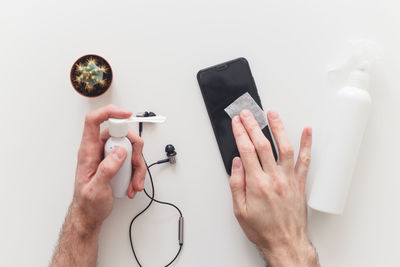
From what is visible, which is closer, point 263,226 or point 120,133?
point 120,133

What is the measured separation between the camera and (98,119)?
0.80 meters

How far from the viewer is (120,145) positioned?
798 mm

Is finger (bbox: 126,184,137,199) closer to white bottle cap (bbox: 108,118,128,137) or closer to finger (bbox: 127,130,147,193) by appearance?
finger (bbox: 127,130,147,193)

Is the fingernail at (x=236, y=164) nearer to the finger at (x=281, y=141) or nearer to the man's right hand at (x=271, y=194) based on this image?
the man's right hand at (x=271, y=194)

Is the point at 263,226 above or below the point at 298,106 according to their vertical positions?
below

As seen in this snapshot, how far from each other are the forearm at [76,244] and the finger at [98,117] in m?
0.22

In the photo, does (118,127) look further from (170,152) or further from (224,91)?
(224,91)

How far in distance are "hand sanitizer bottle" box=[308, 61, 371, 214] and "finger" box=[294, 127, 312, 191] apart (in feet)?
0.11

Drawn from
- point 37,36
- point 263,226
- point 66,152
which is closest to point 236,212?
point 263,226

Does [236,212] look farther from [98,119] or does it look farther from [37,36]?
[37,36]

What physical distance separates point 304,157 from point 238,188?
21cm

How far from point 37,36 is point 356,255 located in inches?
44.4

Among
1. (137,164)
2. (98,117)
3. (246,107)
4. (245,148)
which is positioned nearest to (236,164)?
(245,148)

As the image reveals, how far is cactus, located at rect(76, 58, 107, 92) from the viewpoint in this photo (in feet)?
2.87
